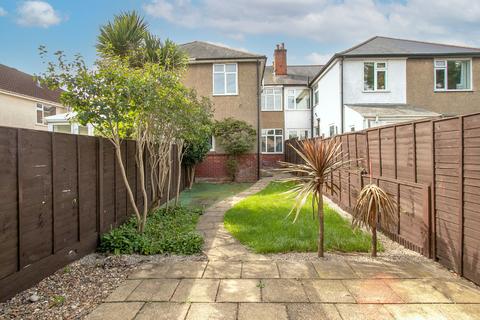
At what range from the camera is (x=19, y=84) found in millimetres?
22641

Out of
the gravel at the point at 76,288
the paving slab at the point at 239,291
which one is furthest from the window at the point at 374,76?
the paving slab at the point at 239,291

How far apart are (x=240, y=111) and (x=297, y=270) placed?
12419mm

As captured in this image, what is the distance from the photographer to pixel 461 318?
3000 millimetres

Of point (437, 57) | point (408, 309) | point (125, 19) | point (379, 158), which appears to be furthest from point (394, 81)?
point (408, 309)

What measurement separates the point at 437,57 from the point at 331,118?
19.1 ft

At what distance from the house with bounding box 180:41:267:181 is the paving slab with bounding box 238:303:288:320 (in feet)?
41.2

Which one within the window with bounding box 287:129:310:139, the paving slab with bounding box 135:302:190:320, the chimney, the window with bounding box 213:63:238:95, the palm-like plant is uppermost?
the chimney

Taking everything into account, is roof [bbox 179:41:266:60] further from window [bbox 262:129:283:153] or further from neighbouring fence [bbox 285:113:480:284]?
neighbouring fence [bbox 285:113:480:284]

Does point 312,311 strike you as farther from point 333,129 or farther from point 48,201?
point 333,129

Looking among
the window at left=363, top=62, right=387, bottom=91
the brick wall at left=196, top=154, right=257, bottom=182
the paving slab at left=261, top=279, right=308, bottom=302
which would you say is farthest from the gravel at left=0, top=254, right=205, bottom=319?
the window at left=363, top=62, right=387, bottom=91

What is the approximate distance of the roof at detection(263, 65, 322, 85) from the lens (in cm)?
2483

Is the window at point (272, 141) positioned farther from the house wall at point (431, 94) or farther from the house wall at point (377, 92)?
the house wall at point (431, 94)

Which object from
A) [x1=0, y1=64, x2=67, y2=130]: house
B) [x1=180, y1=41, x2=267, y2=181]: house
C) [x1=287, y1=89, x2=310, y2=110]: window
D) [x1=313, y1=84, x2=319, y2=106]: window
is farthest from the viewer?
[x1=287, y1=89, x2=310, y2=110]: window

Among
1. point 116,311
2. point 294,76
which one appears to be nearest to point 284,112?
point 294,76
